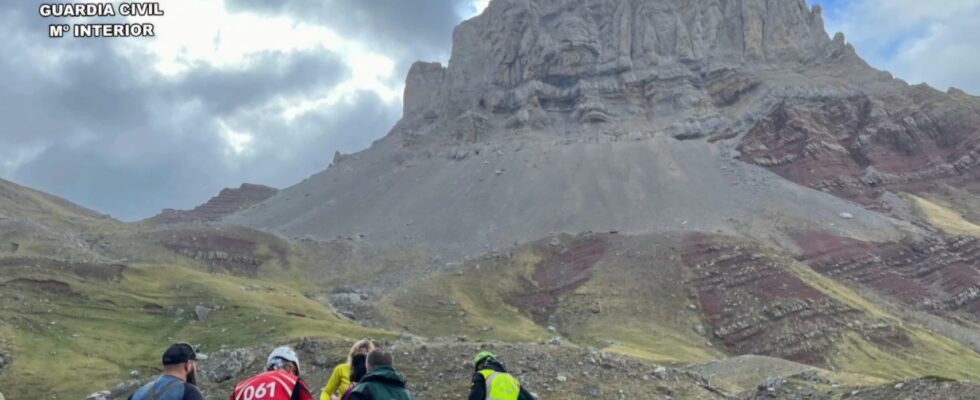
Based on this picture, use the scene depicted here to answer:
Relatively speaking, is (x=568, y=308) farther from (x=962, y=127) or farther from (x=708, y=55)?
(x=708, y=55)

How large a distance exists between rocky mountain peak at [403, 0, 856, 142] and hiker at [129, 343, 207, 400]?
156727 mm

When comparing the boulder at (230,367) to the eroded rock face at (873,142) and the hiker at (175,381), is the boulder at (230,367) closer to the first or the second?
the hiker at (175,381)

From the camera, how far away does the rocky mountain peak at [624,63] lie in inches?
6762

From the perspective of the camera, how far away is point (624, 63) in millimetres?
183375

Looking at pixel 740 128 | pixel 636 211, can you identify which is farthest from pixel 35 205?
pixel 740 128

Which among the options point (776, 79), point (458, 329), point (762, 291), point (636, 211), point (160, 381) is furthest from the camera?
point (776, 79)

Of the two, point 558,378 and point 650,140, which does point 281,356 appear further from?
point 650,140

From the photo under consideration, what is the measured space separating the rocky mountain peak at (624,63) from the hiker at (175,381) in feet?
514

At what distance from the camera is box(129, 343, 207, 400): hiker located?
9.40 metres

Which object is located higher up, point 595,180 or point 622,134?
point 622,134

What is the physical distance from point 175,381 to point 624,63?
180356mm

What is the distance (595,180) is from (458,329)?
57643mm

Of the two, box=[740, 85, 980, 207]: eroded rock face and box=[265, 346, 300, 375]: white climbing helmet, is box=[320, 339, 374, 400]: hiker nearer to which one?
box=[265, 346, 300, 375]: white climbing helmet

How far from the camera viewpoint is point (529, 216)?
121 metres
